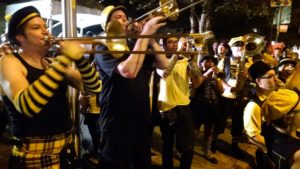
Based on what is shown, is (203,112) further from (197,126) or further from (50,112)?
(50,112)

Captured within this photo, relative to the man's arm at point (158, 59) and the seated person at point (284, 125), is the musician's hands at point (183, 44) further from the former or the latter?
the seated person at point (284, 125)

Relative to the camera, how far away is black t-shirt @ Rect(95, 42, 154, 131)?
3361 mm

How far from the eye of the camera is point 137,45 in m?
3.29

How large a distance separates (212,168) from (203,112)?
963 millimetres

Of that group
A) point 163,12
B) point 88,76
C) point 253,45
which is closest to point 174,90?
point 163,12

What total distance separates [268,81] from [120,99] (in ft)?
7.08

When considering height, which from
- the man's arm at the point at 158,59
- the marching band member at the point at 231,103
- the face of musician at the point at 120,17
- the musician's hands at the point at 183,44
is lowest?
the marching band member at the point at 231,103

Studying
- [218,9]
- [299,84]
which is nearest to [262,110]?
[299,84]

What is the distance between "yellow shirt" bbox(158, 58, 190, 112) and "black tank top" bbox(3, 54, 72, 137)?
2492 millimetres

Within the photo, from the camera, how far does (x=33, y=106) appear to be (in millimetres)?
2434

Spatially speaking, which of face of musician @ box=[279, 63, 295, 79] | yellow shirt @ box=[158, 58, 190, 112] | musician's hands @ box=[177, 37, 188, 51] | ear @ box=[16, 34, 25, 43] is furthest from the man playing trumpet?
face of musician @ box=[279, 63, 295, 79]

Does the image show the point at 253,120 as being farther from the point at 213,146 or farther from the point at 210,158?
the point at 213,146

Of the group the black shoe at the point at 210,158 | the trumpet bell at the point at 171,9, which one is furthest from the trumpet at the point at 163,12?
the black shoe at the point at 210,158

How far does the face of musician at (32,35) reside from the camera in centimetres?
275
